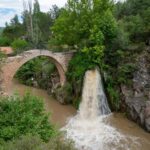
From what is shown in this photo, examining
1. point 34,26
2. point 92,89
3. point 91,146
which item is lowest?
point 91,146

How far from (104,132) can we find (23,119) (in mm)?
6083

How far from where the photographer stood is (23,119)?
11359mm

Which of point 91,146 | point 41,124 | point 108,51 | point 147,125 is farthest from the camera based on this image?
point 108,51

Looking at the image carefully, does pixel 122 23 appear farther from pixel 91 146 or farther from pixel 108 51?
pixel 91 146

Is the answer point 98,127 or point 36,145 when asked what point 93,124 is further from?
point 36,145

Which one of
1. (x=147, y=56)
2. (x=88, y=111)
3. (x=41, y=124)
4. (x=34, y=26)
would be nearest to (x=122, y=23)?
(x=147, y=56)

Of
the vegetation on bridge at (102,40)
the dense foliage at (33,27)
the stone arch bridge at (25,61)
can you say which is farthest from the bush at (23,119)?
the dense foliage at (33,27)

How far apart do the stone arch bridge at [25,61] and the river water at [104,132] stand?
7.81 feet

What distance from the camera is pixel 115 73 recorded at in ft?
64.4

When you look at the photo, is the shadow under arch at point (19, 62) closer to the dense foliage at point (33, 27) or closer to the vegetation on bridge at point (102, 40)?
the vegetation on bridge at point (102, 40)

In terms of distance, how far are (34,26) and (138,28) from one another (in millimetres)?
20940

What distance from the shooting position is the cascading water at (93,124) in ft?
48.8

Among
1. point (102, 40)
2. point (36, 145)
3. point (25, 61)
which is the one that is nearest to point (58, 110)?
point (25, 61)

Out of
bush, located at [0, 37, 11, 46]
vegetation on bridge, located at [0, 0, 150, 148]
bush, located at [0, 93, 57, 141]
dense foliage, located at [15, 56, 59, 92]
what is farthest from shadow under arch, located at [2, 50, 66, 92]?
bush, located at [0, 37, 11, 46]
